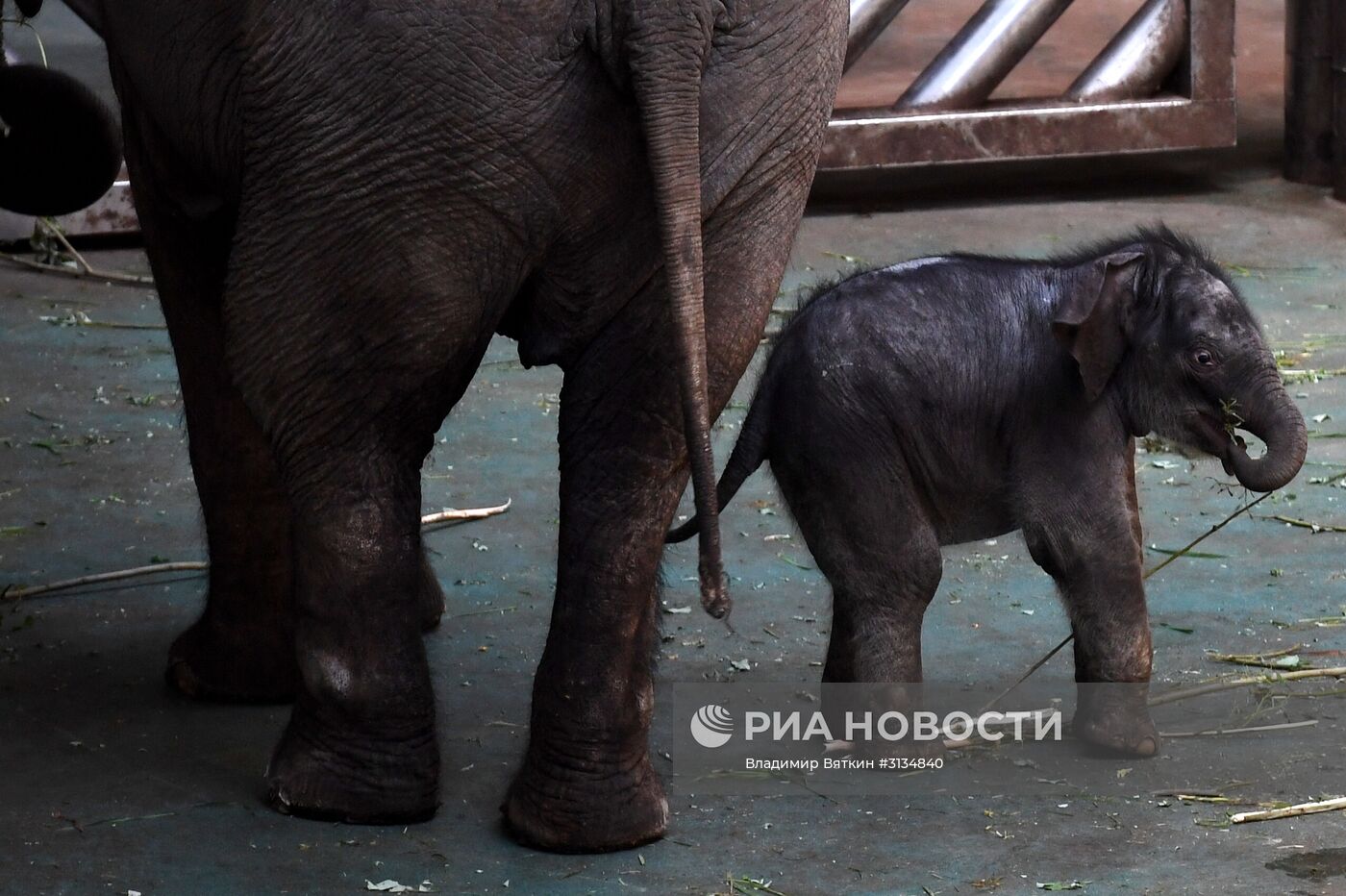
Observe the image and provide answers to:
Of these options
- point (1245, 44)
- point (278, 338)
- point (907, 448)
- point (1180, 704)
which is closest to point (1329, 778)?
point (1180, 704)

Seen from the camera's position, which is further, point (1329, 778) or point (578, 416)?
point (1329, 778)

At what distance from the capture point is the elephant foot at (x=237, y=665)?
12.6 ft

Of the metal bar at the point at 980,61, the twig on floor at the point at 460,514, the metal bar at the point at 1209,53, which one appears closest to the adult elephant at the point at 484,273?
the twig on floor at the point at 460,514

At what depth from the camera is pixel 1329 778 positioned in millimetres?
3445

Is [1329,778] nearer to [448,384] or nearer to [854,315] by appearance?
[854,315]

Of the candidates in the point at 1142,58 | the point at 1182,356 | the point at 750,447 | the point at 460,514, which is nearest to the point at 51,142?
the point at 460,514

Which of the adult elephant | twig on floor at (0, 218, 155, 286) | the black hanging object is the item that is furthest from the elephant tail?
twig on floor at (0, 218, 155, 286)

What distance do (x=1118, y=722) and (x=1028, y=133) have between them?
507 cm

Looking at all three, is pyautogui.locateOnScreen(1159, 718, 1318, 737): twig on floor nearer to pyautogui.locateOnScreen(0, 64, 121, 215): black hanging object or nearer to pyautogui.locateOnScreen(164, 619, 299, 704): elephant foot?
pyautogui.locateOnScreen(164, 619, 299, 704): elephant foot

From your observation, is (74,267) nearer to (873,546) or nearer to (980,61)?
(980,61)

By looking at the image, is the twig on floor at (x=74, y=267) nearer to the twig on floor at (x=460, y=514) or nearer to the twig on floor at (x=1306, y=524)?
the twig on floor at (x=460, y=514)

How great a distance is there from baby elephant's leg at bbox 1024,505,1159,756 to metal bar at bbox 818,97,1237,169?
15.4ft

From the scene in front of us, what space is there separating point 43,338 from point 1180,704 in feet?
13.7

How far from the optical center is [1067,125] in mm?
8281
